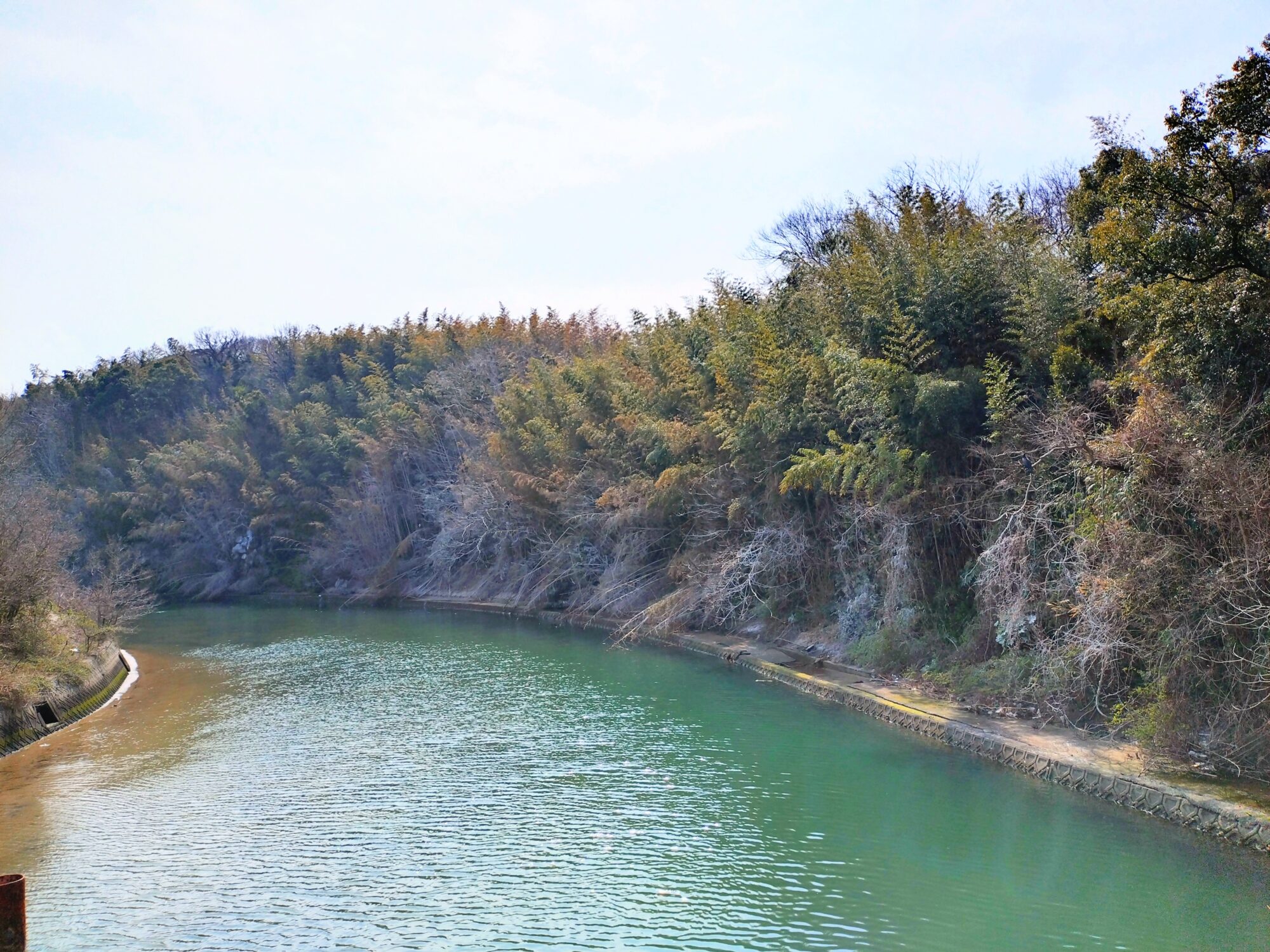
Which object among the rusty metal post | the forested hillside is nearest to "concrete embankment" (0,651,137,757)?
the rusty metal post

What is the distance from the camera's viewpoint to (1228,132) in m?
10.8

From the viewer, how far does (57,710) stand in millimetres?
17562

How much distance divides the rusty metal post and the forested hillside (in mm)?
10600

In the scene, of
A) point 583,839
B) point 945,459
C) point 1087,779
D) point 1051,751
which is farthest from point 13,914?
point 945,459

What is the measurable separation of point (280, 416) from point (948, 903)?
153 ft

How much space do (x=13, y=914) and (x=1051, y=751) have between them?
10.5m

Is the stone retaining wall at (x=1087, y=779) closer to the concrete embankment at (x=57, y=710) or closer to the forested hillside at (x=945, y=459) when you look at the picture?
the forested hillside at (x=945, y=459)

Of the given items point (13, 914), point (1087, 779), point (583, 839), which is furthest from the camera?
point (1087, 779)

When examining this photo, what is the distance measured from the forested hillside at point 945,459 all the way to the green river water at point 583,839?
2086 millimetres

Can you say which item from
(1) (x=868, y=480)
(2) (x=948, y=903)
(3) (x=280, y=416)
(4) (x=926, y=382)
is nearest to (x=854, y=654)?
(1) (x=868, y=480)

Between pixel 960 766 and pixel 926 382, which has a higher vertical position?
pixel 926 382

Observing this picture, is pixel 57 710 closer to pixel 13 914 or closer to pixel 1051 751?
pixel 13 914

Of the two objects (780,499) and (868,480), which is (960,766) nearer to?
(868,480)

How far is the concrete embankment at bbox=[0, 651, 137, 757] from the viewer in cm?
1580
